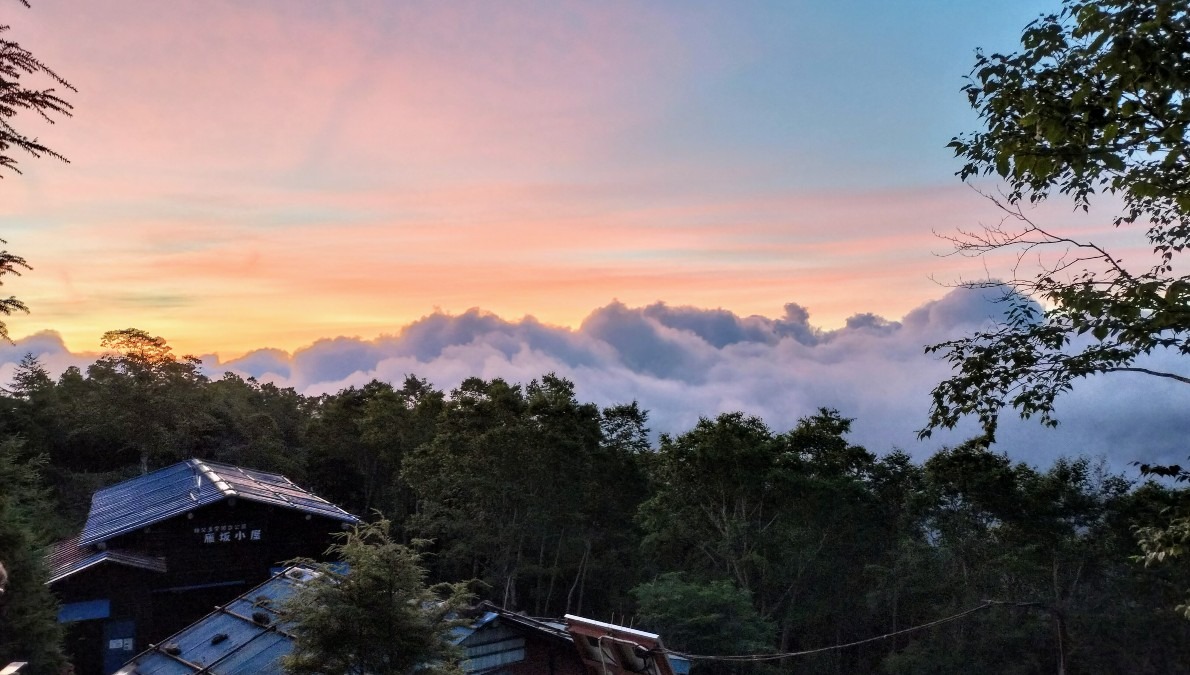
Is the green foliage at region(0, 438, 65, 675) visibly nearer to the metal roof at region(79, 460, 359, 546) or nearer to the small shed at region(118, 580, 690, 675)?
the small shed at region(118, 580, 690, 675)

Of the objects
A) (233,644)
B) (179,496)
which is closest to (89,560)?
(179,496)

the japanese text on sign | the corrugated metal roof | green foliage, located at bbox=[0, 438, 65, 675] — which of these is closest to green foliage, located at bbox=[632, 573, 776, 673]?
the japanese text on sign

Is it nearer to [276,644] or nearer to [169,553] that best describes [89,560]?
[169,553]

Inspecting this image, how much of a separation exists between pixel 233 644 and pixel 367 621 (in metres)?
6.02

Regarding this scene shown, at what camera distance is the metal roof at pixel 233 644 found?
1354 cm

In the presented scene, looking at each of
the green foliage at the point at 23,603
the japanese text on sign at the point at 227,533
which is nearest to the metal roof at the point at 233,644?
the green foliage at the point at 23,603

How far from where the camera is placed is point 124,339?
3625 centimetres

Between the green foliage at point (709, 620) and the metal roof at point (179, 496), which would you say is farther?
the metal roof at point (179, 496)

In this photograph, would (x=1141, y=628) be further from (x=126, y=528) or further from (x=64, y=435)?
(x=64, y=435)

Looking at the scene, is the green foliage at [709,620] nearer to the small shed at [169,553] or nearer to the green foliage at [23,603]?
the small shed at [169,553]

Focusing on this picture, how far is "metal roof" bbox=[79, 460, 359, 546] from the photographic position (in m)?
21.8

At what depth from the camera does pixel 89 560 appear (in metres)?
20.0

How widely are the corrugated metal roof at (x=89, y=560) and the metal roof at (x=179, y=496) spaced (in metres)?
0.36

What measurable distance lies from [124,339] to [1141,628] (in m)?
42.5
